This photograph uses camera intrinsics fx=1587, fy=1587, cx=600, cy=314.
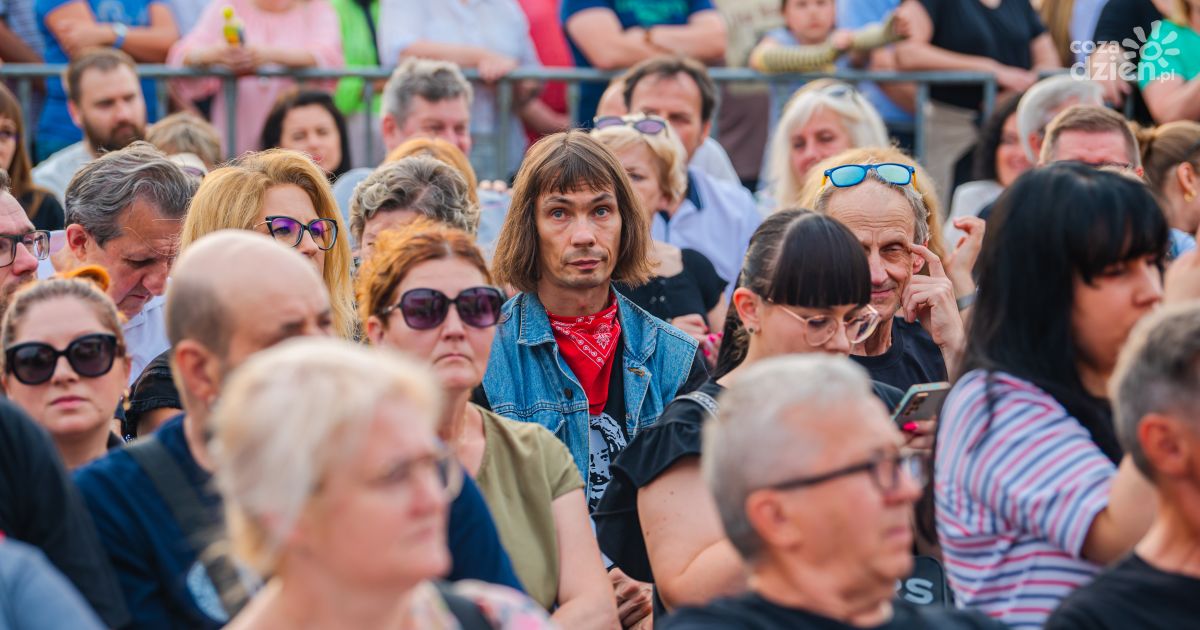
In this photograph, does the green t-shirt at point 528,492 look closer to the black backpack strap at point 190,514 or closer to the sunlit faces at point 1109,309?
the black backpack strap at point 190,514

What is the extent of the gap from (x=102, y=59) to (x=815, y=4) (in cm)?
370

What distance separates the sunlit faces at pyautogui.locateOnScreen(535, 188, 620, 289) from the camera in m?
4.91

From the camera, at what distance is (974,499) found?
3146 millimetres

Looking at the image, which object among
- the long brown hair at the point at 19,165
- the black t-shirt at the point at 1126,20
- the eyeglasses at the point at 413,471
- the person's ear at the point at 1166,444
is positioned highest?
the black t-shirt at the point at 1126,20

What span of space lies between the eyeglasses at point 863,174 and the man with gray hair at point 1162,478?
2315 millimetres

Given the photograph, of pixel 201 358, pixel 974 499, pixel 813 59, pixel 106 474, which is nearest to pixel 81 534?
pixel 106 474

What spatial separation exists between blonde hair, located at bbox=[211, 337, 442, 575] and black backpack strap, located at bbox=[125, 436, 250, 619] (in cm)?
56

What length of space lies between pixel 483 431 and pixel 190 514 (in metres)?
0.99

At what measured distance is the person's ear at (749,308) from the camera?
4.09m

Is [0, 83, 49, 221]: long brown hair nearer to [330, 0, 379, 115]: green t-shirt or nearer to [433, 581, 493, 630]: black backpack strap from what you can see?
[330, 0, 379, 115]: green t-shirt

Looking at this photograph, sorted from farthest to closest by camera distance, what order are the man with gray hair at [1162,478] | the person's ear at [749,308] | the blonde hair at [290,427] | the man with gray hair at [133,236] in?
Result: 1. the man with gray hair at [133,236]
2. the person's ear at [749,308]
3. the man with gray hair at [1162,478]
4. the blonde hair at [290,427]

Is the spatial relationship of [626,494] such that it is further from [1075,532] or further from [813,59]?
[813,59]

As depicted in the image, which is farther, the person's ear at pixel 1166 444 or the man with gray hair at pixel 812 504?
the person's ear at pixel 1166 444

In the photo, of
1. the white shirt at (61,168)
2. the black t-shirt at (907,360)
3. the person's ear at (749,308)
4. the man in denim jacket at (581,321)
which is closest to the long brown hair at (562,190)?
the man in denim jacket at (581,321)
